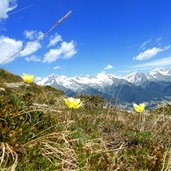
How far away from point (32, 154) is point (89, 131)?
3406 mm

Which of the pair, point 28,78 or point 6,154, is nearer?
point 6,154

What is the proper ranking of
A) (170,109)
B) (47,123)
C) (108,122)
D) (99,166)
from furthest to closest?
(170,109), (108,122), (47,123), (99,166)

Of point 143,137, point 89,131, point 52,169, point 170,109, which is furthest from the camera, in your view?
point 170,109

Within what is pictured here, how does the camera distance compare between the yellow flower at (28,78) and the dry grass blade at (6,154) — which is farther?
the yellow flower at (28,78)

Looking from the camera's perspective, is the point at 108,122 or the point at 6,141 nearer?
the point at 6,141

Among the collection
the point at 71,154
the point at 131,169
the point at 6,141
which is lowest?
the point at 131,169

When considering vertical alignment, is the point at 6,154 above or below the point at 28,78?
below

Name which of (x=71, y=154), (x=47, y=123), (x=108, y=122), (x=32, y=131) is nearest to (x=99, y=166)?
(x=71, y=154)

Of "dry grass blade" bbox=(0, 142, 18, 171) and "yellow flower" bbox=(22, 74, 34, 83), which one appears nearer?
"dry grass blade" bbox=(0, 142, 18, 171)

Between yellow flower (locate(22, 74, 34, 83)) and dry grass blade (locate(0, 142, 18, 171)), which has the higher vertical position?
yellow flower (locate(22, 74, 34, 83))

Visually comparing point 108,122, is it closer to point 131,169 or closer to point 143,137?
point 143,137

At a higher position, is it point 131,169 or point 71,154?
point 71,154

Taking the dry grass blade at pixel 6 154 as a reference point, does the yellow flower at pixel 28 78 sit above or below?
above

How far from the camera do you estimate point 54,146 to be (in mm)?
4645
